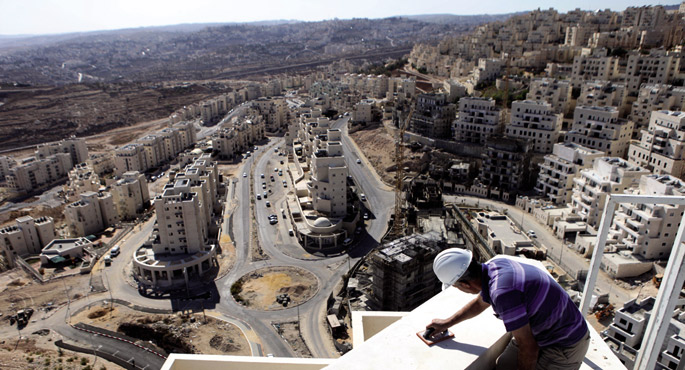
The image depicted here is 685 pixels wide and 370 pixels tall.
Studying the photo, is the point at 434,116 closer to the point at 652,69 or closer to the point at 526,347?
the point at 652,69

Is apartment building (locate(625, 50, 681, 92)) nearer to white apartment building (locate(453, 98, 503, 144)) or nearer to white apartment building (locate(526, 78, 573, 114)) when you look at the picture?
white apartment building (locate(526, 78, 573, 114))

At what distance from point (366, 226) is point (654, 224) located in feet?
64.3

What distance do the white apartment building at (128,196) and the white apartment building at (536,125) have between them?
3751 centimetres

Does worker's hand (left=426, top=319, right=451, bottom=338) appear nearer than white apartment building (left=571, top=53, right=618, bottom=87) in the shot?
Yes

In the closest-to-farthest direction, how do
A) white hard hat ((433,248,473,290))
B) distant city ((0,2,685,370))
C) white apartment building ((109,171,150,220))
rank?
1. white hard hat ((433,248,473,290))
2. distant city ((0,2,685,370))
3. white apartment building ((109,171,150,220))

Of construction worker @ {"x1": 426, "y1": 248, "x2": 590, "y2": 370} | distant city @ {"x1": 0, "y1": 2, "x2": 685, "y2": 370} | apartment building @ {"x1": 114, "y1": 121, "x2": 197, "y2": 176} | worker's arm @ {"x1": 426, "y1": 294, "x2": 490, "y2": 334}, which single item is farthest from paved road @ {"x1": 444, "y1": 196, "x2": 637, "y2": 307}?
apartment building @ {"x1": 114, "y1": 121, "x2": 197, "y2": 176}

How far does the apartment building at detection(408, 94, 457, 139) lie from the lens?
4875 cm

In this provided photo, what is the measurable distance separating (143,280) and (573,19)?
280ft

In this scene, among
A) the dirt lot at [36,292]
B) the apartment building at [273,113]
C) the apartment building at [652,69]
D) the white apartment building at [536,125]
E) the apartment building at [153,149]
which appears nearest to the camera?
the dirt lot at [36,292]

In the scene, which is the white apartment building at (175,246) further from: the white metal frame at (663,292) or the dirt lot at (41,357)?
the white metal frame at (663,292)

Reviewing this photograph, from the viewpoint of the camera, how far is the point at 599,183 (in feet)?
95.7

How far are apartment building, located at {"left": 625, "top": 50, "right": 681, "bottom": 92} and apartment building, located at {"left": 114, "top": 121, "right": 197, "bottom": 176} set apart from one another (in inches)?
2245

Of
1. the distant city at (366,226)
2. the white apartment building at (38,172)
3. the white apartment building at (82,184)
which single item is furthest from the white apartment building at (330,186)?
the white apartment building at (38,172)

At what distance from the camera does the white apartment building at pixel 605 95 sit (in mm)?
42156
